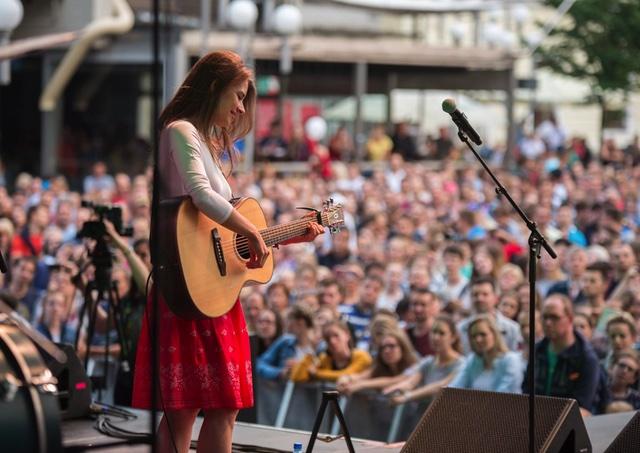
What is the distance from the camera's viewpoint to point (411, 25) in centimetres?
3164

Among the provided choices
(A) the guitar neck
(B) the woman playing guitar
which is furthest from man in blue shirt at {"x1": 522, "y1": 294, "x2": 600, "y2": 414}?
(B) the woman playing guitar

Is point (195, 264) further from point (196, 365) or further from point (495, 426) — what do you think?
point (495, 426)

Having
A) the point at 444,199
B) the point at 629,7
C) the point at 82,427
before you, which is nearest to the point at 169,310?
the point at 82,427

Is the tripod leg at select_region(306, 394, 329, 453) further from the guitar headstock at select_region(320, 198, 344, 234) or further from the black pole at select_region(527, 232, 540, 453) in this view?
the black pole at select_region(527, 232, 540, 453)

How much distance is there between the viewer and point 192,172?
5027mm

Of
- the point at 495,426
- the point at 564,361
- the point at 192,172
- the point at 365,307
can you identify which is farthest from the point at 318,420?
the point at 365,307

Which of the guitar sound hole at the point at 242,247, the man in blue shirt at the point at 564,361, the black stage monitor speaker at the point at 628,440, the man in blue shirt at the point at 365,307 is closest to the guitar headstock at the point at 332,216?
the guitar sound hole at the point at 242,247

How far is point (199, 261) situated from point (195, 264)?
22 mm

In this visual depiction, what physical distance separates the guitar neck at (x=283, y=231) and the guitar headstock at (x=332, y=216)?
0.11m

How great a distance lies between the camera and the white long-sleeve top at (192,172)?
4988 millimetres

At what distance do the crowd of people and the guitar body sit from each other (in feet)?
0.61

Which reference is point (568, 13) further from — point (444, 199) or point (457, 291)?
point (457, 291)

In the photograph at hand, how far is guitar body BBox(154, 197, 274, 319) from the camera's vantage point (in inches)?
196

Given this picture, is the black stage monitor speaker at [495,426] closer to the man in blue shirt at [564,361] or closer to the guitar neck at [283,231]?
the guitar neck at [283,231]
